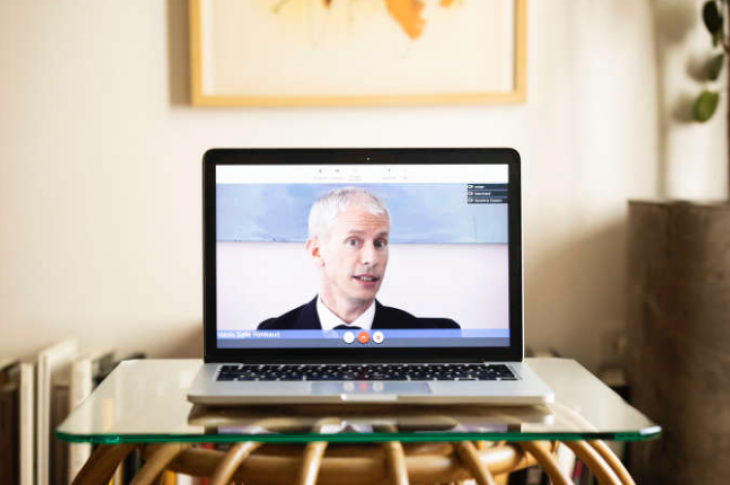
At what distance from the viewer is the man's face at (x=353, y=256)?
1.11 meters

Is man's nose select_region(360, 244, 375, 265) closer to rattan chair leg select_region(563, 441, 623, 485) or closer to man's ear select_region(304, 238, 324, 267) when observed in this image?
man's ear select_region(304, 238, 324, 267)

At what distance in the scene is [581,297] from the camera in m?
1.86

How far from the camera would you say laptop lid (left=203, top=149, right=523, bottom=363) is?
111cm

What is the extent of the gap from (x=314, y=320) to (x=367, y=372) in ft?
0.37

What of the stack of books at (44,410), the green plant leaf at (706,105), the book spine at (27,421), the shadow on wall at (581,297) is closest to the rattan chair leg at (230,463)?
the stack of books at (44,410)

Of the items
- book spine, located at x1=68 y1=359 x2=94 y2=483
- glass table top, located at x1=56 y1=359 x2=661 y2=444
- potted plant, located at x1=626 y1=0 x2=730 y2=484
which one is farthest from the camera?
book spine, located at x1=68 y1=359 x2=94 y2=483

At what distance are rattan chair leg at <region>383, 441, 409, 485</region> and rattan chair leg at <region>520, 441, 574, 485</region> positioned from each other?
18 cm

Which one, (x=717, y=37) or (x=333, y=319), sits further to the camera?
(x=717, y=37)

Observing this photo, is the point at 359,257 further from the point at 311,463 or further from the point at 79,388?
the point at 79,388

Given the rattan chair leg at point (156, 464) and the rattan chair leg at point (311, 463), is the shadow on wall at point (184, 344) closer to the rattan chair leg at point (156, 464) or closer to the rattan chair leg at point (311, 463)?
the rattan chair leg at point (156, 464)

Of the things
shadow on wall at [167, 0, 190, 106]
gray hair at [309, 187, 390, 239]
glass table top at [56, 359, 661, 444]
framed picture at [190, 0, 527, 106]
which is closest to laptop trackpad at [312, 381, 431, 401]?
glass table top at [56, 359, 661, 444]

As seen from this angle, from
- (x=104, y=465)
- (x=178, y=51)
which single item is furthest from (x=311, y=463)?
(x=178, y=51)

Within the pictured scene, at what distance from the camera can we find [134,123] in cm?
182

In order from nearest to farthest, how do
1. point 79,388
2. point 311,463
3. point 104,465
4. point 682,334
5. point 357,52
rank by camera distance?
point 311,463 < point 104,465 < point 682,334 < point 79,388 < point 357,52
